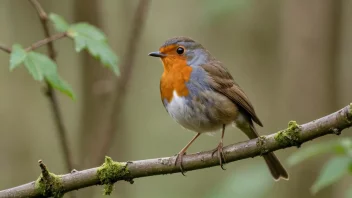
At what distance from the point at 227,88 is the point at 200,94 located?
0.27m

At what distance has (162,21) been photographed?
9.22m

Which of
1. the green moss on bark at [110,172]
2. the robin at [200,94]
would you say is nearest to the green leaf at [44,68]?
the green moss on bark at [110,172]

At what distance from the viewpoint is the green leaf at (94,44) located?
333 cm

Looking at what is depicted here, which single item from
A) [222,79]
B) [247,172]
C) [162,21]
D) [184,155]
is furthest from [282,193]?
[162,21]

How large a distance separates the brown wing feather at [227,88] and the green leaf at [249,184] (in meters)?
0.69

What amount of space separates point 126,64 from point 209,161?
182cm

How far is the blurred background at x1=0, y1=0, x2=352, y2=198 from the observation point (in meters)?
5.34

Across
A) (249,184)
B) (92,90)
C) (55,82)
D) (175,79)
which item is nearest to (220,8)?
(92,90)

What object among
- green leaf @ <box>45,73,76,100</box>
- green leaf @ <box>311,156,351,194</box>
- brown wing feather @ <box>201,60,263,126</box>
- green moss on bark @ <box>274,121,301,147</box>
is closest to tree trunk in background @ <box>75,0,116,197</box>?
brown wing feather @ <box>201,60,263,126</box>

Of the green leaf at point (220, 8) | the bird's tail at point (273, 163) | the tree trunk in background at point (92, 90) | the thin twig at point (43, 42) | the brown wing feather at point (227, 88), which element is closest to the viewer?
the thin twig at point (43, 42)

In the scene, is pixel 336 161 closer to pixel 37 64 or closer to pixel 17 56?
pixel 37 64

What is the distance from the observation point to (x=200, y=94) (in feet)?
12.3

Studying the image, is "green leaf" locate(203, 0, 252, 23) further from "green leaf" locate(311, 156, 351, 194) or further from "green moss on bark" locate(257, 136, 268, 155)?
"green moss on bark" locate(257, 136, 268, 155)

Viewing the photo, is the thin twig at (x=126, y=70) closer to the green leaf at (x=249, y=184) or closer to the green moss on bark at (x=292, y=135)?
the green leaf at (x=249, y=184)
